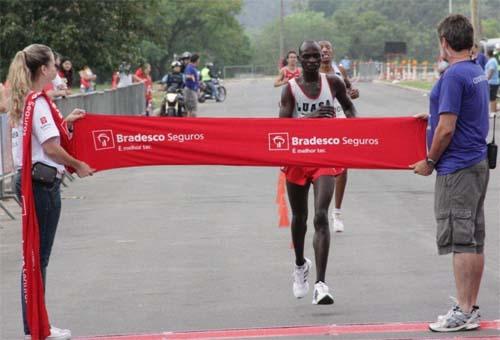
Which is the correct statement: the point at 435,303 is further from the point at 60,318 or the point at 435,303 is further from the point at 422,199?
the point at 422,199

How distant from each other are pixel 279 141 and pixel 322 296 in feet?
3.75

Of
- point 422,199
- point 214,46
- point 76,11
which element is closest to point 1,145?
point 422,199

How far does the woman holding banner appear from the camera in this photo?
7367 mm

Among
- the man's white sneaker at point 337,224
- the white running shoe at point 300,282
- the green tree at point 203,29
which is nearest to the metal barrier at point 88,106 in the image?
the man's white sneaker at point 337,224

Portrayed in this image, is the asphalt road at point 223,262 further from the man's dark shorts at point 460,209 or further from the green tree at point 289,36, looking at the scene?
the green tree at point 289,36

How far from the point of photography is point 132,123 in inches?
336

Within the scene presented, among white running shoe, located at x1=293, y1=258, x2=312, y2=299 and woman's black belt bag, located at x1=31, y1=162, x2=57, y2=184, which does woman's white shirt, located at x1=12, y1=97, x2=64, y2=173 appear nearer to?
woman's black belt bag, located at x1=31, y1=162, x2=57, y2=184

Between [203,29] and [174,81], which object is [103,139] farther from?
[203,29]

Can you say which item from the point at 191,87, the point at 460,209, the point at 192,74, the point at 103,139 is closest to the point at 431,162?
the point at 460,209

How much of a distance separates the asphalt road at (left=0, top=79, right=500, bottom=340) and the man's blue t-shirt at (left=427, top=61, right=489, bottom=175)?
3.61 feet

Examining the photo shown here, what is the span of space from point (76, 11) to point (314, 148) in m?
26.2

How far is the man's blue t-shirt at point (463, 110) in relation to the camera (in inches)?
288

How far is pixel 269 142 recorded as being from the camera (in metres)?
8.59

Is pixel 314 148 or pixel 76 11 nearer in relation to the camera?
pixel 314 148
